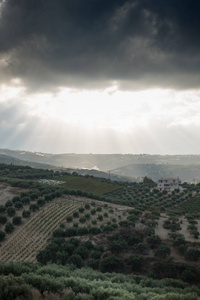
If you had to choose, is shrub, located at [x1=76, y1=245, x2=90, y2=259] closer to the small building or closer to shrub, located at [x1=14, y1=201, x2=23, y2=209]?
shrub, located at [x1=14, y1=201, x2=23, y2=209]

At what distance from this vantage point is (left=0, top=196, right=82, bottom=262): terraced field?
43094mm

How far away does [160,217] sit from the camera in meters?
61.5

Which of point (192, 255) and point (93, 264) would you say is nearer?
point (93, 264)

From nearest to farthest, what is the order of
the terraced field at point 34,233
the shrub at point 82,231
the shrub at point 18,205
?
the terraced field at point 34,233 → the shrub at point 82,231 → the shrub at point 18,205

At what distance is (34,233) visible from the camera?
1966 inches

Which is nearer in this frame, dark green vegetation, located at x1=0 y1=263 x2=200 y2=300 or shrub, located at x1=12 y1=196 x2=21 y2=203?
dark green vegetation, located at x1=0 y1=263 x2=200 y2=300

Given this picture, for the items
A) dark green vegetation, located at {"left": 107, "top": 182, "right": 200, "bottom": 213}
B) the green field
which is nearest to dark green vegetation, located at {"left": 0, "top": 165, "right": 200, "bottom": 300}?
dark green vegetation, located at {"left": 107, "top": 182, "right": 200, "bottom": 213}

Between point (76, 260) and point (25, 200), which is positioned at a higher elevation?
point (25, 200)

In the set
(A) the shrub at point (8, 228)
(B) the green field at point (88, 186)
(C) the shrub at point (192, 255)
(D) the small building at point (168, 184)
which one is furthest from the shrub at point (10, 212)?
(D) the small building at point (168, 184)

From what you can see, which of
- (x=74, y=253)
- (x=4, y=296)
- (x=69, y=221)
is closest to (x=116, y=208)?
(x=69, y=221)

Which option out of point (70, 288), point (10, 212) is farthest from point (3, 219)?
point (70, 288)

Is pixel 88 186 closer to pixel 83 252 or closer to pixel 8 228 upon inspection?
pixel 8 228

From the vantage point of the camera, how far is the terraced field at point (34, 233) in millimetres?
43094

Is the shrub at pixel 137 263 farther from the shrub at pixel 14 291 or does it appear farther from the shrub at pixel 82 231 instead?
the shrub at pixel 14 291
